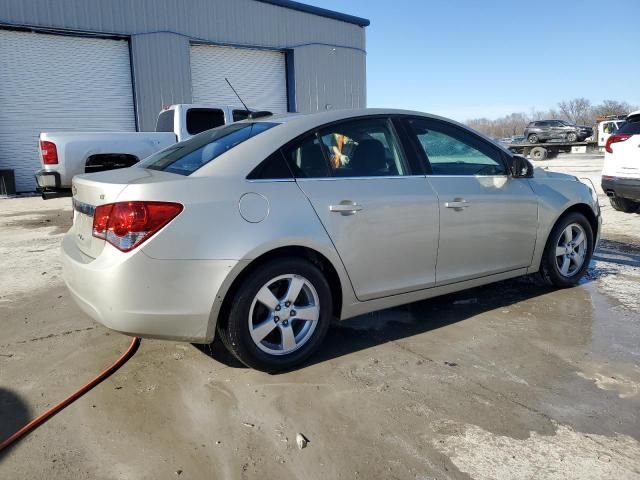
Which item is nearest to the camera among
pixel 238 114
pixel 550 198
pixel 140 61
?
pixel 550 198

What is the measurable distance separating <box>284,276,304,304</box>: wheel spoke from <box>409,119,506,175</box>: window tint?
1.37 m

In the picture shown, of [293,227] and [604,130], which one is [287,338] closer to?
[293,227]

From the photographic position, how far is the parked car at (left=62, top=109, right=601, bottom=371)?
2795 mm

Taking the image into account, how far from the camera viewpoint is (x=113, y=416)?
9.05ft

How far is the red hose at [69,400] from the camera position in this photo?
8.41 feet

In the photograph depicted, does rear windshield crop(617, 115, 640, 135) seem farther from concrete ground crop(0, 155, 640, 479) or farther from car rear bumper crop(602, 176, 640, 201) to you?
concrete ground crop(0, 155, 640, 479)

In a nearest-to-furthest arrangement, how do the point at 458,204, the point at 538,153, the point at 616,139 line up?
1. the point at 458,204
2. the point at 616,139
3. the point at 538,153

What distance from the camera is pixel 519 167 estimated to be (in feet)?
13.9

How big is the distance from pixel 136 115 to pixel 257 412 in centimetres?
1659

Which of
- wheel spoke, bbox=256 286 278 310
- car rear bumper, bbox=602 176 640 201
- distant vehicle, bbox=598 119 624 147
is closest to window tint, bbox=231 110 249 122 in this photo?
car rear bumper, bbox=602 176 640 201

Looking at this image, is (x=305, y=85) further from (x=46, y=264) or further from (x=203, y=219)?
(x=203, y=219)

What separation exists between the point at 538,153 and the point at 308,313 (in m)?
27.3

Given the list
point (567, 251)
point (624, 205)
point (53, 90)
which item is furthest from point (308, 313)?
point (53, 90)

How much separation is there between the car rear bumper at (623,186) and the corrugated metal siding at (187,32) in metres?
14.3
